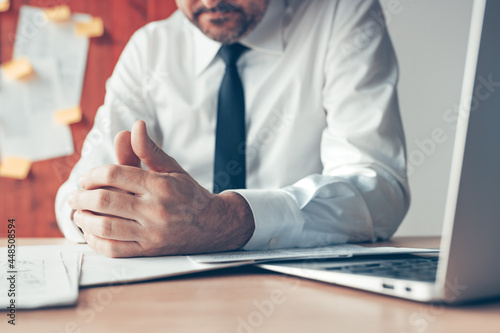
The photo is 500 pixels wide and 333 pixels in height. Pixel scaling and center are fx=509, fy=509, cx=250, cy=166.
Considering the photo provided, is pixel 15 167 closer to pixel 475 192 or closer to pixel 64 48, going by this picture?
pixel 64 48

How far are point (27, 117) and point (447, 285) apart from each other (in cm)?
229

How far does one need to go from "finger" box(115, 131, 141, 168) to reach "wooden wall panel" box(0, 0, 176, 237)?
5.43 feet

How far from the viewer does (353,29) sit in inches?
50.1

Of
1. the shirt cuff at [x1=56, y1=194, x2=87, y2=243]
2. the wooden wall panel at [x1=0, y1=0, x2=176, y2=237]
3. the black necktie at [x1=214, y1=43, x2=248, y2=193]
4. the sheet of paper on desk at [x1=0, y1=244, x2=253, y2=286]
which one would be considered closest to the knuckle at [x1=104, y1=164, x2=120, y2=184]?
the sheet of paper on desk at [x1=0, y1=244, x2=253, y2=286]

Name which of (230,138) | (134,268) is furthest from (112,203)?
(230,138)

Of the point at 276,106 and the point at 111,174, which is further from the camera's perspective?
the point at 276,106

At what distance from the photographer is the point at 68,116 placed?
2.34 metres

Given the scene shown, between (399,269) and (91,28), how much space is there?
2151mm

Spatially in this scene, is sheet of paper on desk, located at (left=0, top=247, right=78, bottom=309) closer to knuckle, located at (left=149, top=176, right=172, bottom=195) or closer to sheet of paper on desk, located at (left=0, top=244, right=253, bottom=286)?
sheet of paper on desk, located at (left=0, top=244, right=253, bottom=286)

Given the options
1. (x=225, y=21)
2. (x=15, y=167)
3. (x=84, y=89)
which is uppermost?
(x=225, y=21)

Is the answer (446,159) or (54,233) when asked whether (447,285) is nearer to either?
(446,159)

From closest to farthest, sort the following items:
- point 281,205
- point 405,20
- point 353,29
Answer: point 281,205 → point 353,29 → point 405,20

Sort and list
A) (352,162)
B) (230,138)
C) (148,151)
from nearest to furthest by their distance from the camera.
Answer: (148,151), (352,162), (230,138)

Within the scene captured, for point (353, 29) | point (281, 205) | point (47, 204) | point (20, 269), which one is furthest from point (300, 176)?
point (47, 204)
